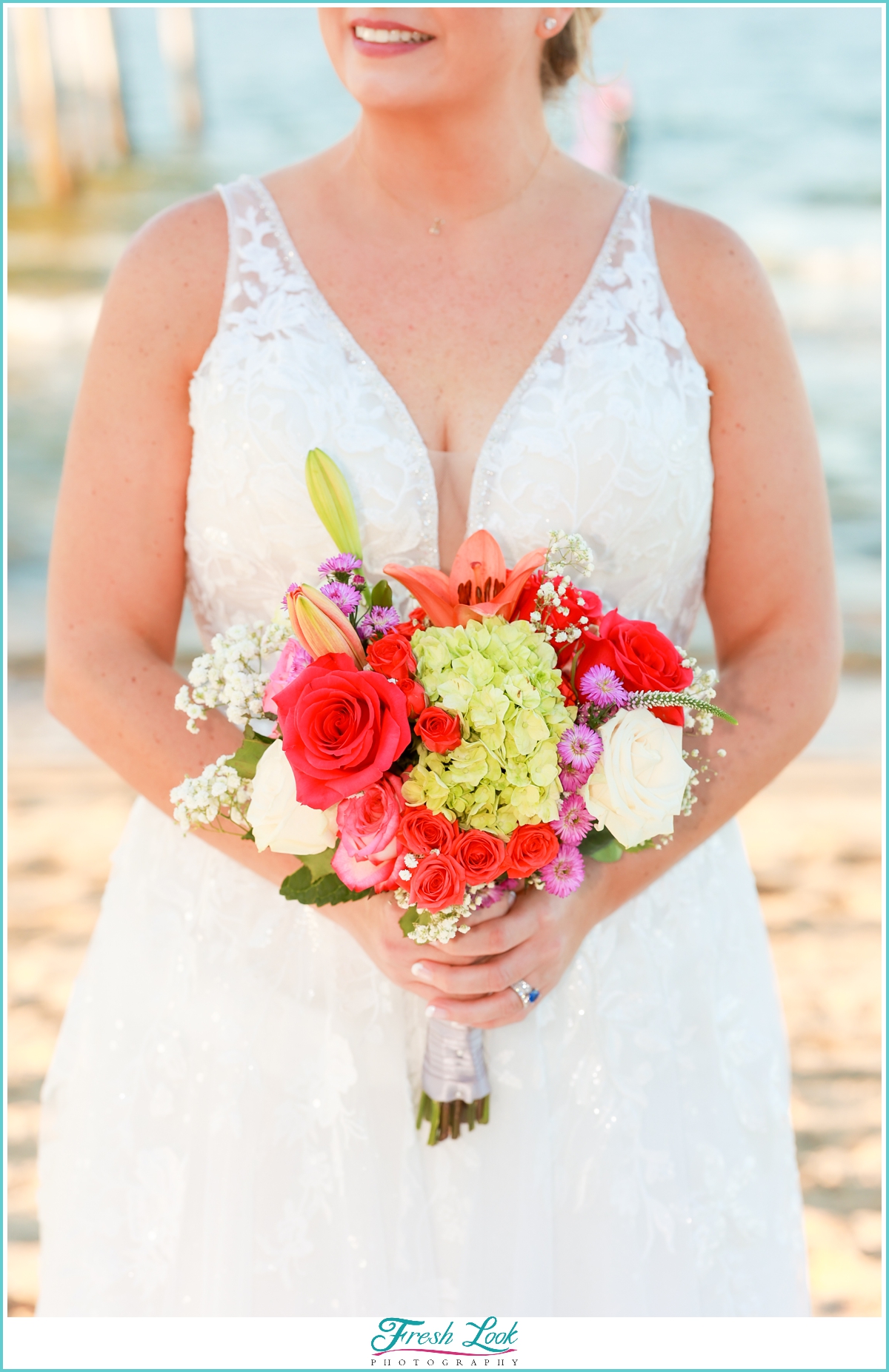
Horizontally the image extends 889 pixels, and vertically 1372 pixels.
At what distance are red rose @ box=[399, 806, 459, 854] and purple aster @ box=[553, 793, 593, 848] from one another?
150mm

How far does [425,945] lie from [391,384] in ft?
3.19

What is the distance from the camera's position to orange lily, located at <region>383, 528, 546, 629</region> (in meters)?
1.62

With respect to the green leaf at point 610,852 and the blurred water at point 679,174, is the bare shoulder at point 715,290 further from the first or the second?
the green leaf at point 610,852

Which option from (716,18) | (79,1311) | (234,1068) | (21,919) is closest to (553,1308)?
(234,1068)

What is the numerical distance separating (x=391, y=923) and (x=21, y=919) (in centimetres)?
398

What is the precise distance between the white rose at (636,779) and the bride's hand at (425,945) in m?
0.28

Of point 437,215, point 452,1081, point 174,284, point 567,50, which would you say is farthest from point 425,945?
point 567,50

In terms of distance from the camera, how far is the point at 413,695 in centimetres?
151

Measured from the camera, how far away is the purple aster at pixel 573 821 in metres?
1.58

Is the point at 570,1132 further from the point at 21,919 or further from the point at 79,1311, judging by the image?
the point at 21,919

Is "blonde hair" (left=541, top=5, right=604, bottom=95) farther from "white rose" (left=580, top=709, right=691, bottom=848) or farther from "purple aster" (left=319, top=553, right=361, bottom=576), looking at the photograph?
Answer: "white rose" (left=580, top=709, right=691, bottom=848)

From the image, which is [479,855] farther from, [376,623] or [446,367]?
[446,367]

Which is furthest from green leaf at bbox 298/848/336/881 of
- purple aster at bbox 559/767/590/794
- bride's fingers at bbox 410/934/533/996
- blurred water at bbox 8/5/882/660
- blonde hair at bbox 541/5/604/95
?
blurred water at bbox 8/5/882/660

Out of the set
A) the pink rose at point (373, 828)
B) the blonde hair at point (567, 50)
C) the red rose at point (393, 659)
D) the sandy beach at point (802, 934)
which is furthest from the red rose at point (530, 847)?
the sandy beach at point (802, 934)
